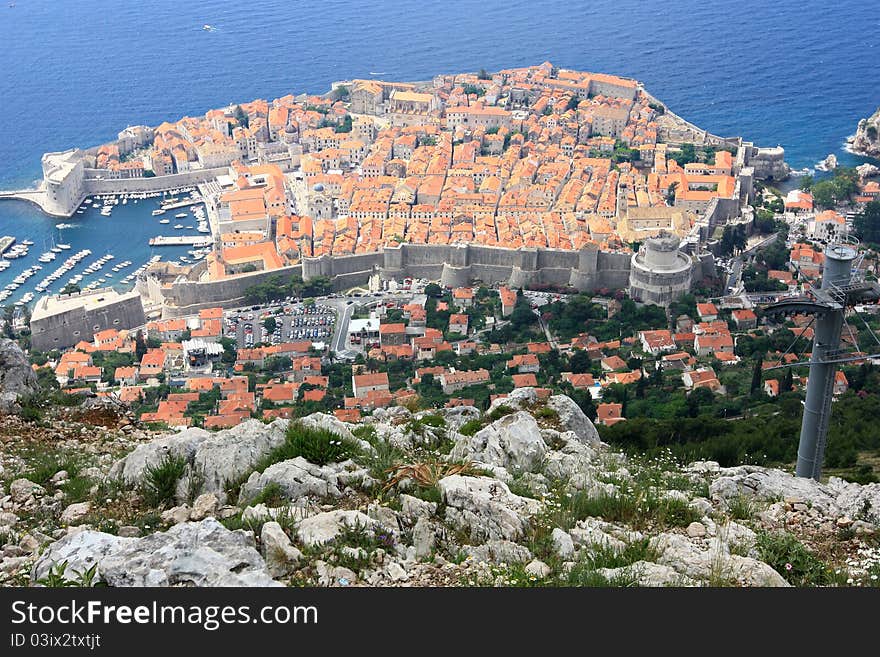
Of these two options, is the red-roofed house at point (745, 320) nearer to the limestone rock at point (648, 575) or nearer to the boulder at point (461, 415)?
the boulder at point (461, 415)

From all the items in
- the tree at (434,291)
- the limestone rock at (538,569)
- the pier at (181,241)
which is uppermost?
the pier at (181,241)

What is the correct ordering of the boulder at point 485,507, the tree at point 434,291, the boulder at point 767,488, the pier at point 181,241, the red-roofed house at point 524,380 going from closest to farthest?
the boulder at point 485,507 → the boulder at point 767,488 → the red-roofed house at point 524,380 → the tree at point 434,291 → the pier at point 181,241

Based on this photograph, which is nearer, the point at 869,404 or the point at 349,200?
the point at 869,404

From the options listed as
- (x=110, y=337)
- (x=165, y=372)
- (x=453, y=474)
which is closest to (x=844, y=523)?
(x=453, y=474)

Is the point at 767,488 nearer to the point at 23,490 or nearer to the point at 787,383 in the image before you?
the point at 23,490

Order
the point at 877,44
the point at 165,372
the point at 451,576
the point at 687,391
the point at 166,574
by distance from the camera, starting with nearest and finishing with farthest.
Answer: the point at 166,574
the point at 451,576
the point at 687,391
the point at 165,372
the point at 877,44

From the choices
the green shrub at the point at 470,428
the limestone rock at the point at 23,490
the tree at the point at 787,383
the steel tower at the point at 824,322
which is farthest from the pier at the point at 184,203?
the limestone rock at the point at 23,490

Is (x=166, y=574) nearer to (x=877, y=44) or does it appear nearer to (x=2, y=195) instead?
(x=2, y=195)
